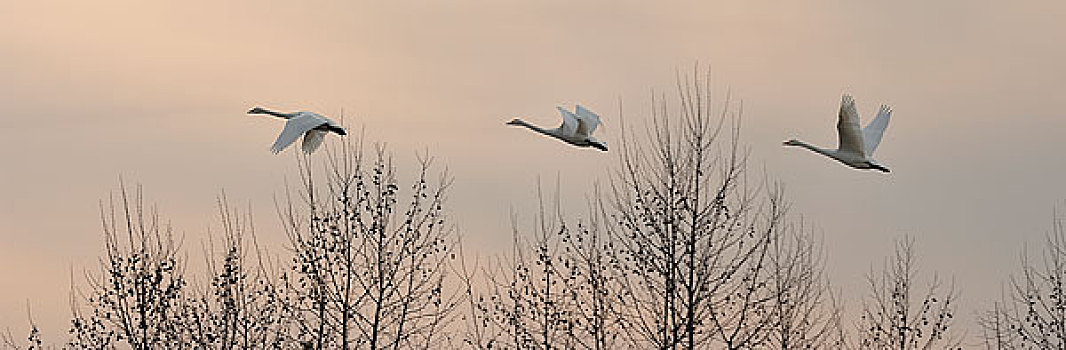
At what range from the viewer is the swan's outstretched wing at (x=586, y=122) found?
2186 centimetres

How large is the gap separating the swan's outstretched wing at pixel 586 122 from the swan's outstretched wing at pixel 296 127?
9.42 ft

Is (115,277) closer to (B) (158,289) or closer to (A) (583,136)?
(B) (158,289)

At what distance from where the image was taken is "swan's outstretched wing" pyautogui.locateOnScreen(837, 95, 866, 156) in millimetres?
20219

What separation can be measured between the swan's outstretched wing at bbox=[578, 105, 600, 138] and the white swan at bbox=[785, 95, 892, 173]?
1855 millimetres

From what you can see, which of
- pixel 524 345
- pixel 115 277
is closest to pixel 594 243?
pixel 524 345

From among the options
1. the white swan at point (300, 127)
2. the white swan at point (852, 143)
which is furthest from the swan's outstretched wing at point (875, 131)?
the white swan at point (300, 127)

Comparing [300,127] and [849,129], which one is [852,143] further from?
[300,127]

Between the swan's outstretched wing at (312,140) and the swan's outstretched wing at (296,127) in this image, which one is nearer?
the swan's outstretched wing at (296,127)

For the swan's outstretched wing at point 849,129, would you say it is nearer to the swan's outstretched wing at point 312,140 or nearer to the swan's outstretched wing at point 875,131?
the swan's outstretched wing at point 875,131

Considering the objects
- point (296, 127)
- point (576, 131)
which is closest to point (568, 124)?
point (576, 131)

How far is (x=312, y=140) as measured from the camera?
22109mm

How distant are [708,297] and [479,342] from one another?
245cm

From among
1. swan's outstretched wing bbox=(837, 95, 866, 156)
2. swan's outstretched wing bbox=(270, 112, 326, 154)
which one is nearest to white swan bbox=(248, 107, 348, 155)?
swan's outstretched wing bbox=(270, 112, 326, 154)

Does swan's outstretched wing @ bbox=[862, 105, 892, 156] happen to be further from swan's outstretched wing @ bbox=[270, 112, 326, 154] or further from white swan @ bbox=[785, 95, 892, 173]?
swan's outstretched wing @ bbox=[270, 112, 326, 154]
